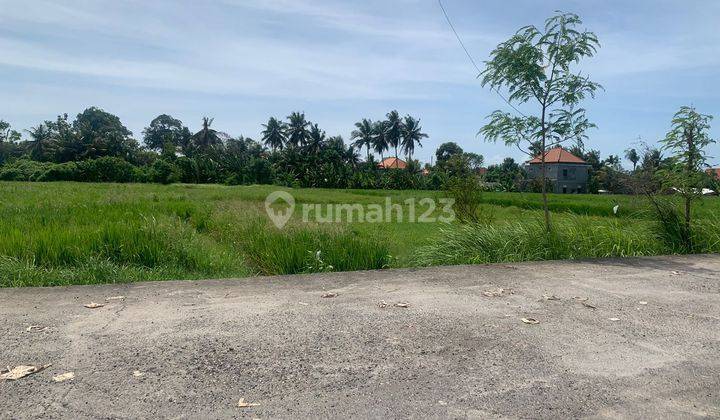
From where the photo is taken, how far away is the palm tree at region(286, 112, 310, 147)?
207 ft

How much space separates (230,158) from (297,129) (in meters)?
9.22

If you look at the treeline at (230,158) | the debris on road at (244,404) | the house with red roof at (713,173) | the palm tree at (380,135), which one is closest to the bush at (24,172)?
the treeline at (230,158)

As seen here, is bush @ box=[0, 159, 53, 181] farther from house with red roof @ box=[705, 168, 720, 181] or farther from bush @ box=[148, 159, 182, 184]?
house with red roof @ box=[705, 168, 720, 181]

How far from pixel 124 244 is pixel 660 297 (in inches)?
252

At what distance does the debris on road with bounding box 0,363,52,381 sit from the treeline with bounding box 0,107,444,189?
5207 centimetres

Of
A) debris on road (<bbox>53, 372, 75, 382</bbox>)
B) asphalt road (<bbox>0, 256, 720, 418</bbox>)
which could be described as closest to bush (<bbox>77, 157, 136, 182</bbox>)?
asphalt road (<bbox>0, 256, 720, 418</bbox>)

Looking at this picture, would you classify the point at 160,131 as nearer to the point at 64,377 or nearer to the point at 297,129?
the point at 297,129

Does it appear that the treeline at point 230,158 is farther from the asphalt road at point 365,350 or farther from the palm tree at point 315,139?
the asphalt road at point 365,350

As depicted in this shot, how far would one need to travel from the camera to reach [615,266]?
637 cm

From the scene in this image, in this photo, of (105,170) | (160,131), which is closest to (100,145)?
(105,170)

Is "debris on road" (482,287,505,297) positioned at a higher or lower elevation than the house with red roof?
lower

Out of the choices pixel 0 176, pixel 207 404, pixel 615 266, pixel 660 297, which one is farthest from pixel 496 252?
pixel 0 176

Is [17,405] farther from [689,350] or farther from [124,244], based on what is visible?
[124,244]

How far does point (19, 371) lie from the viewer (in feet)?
9.72
